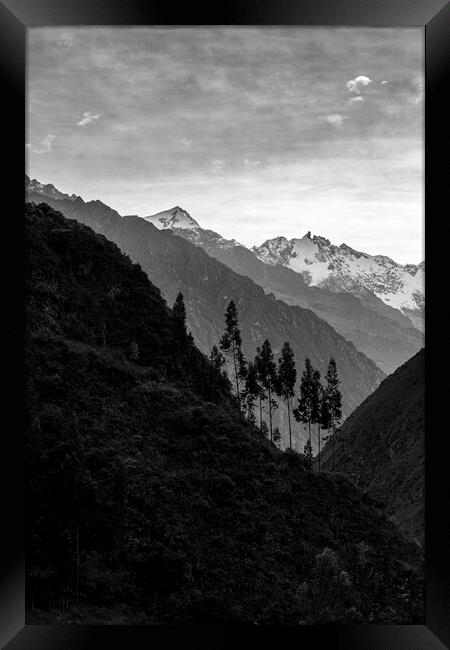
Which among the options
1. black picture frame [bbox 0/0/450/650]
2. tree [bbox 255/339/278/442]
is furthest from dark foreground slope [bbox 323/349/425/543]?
black picture frame [bbox 0/0/450/650]

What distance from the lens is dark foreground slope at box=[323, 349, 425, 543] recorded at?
31.4m

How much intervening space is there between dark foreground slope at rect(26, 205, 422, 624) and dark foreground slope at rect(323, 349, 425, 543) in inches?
467

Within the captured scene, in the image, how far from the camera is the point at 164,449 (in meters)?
15.6

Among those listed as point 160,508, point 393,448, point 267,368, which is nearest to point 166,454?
point 160,508

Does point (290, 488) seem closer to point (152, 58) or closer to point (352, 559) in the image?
point (352, 559)

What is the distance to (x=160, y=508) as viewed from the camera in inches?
514

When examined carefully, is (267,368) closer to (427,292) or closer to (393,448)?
(393,448)

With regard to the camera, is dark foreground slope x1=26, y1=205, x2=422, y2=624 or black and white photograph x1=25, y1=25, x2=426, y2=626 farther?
dark foreground slope x1=26, y1=205, x2=422, y2=624

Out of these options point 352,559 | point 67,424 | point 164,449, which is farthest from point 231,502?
point 67,424

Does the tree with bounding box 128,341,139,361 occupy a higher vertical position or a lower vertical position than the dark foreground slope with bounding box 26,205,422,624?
higher

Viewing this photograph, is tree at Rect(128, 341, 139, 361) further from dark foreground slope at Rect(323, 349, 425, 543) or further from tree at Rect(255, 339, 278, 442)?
tree at Rect(255, 339, 278, 442)

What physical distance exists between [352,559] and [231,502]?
395 centimetres

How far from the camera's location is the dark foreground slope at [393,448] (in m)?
31.4

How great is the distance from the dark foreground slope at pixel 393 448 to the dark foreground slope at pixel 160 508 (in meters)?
11.9
